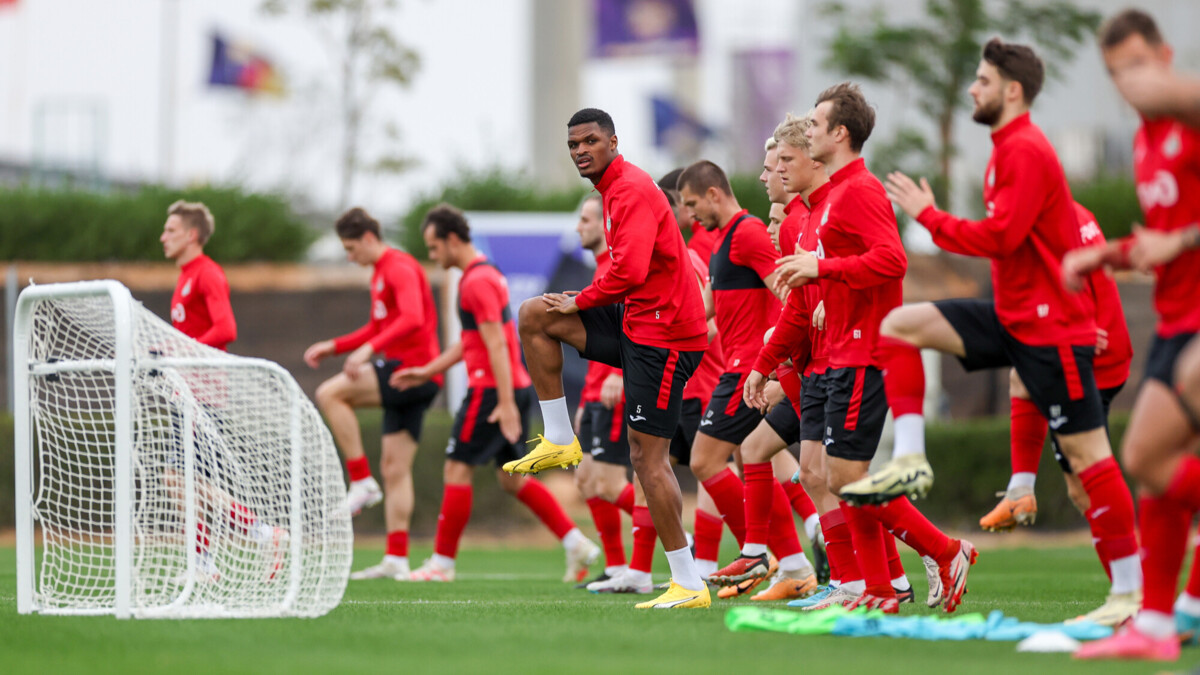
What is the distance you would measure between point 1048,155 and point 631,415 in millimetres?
2434

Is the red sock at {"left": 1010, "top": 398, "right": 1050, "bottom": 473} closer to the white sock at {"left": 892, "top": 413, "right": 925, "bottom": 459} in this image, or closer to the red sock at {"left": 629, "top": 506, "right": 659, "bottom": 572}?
the white sock at {"left": 892, "top": 413, "right": 925, "bottom": 459}

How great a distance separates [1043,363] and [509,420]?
4.76 m

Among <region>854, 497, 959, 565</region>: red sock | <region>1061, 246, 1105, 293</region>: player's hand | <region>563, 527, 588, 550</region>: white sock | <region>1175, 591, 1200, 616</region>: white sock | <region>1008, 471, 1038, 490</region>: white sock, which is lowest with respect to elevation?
<region>563, 527, 588, 550</region>: white sock

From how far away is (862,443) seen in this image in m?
6.03

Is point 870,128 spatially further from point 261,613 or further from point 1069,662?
point 261,613

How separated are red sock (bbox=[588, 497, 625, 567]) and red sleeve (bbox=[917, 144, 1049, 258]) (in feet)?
14.6

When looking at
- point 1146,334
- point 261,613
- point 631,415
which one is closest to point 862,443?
point 631,415

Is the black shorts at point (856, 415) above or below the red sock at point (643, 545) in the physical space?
above

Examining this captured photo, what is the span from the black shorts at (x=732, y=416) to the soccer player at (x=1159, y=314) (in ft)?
9.23

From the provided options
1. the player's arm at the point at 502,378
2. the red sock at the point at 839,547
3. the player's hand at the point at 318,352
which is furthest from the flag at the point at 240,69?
the red sock at the point at 839,547

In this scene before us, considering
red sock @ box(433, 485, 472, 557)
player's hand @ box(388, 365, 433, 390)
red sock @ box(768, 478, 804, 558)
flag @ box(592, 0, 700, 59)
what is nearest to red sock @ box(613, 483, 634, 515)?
red sock @ box(433, 485, 472, 557)

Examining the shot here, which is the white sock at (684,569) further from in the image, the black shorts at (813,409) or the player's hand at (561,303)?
the player's hand at (561,303)

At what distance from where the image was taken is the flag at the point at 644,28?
32062 mm

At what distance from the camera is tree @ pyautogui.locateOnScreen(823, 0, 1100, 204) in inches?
816
